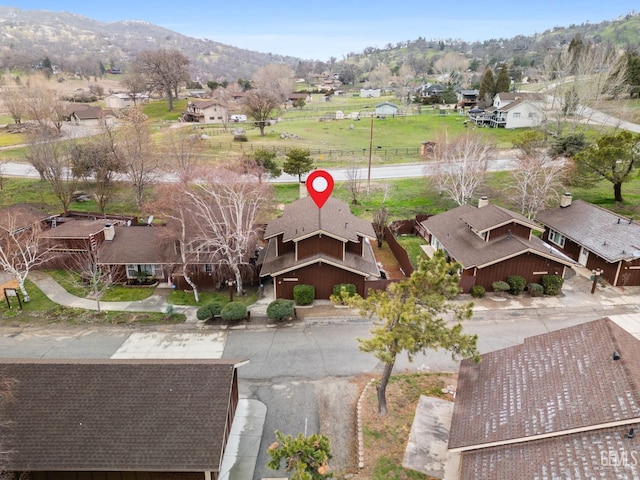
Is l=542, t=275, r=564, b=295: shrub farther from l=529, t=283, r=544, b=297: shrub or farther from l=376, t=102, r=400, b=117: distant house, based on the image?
l=376, t=102, r=400, b=117: distant house

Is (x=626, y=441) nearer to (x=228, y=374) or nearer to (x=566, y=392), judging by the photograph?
(x=566, y=392)

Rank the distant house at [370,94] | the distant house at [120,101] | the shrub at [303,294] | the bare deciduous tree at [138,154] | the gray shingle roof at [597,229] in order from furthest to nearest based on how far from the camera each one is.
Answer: the distant house at [370,94] → the distant house at [120,101] → the bare deciduous tree at [138,154] → the gray shingle roof at [597,229] → the shrub at [303,294]

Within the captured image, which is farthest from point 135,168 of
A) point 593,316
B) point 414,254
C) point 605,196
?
point 605,196

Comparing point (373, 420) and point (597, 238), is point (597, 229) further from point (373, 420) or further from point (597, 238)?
point (373, 420)

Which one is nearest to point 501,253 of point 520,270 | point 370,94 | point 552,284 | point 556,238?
point 520,270

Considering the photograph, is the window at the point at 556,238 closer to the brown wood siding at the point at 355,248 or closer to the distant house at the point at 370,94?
the brown wood siding at the point at 355,248

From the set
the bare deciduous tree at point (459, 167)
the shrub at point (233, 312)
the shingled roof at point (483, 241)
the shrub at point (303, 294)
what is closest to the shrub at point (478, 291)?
the shingled roof at point (483, 241)

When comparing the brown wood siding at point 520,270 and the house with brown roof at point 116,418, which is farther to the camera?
the brown wood siding at point 520,270
